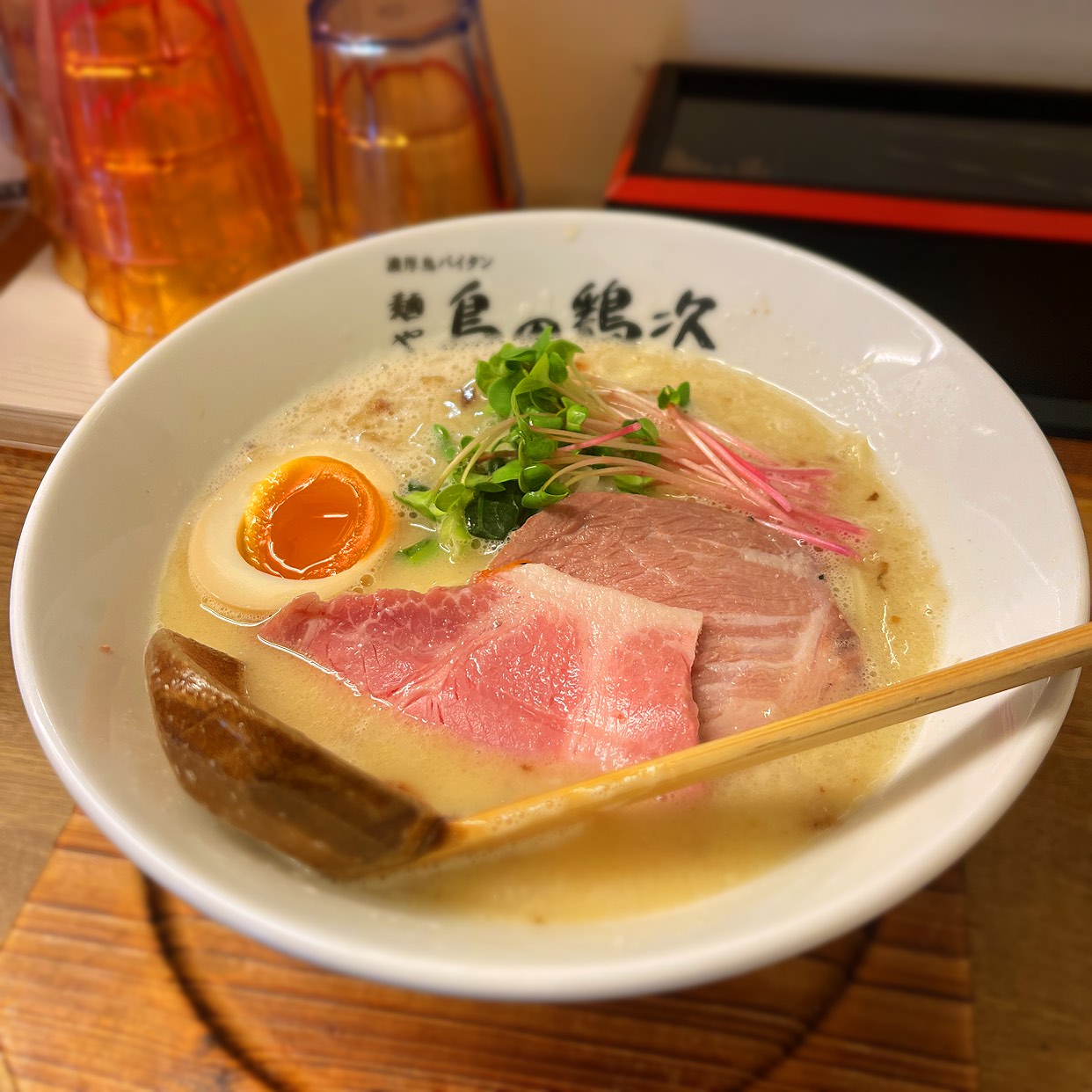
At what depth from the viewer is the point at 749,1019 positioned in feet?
3.71

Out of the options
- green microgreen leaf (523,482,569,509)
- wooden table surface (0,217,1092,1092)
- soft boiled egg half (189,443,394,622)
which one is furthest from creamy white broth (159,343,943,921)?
wooden table surface (0,217,1092,1092)

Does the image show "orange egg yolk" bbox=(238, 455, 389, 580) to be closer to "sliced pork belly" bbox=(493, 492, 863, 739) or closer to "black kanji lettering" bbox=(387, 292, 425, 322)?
"sliced pork belly" bbox=(493, 492, 863, 739)

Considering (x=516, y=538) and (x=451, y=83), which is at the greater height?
(x=451, y=83)

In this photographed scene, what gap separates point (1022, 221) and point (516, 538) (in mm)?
1239

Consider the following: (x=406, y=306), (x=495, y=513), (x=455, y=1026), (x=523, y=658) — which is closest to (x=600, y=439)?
(x=495, y=513)

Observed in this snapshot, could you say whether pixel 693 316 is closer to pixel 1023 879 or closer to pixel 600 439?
pixel 600 439

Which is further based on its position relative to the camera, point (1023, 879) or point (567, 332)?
point (567, 332)

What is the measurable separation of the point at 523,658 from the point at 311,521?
487 mm

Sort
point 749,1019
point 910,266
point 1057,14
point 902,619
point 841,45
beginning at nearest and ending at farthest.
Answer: point 749,1019, point 902,619, point 910,266, point 1057,14, point 841,45

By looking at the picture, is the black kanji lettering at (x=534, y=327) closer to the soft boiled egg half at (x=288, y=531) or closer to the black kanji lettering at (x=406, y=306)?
the black kanji lettering at (x=406, y=306)

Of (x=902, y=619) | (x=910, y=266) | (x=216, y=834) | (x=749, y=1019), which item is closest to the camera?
(x=216, y=834)

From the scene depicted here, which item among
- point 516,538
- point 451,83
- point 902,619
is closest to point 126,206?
point 451,83

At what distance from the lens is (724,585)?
1333 mm

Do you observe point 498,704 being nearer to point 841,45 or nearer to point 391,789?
point 391,789
